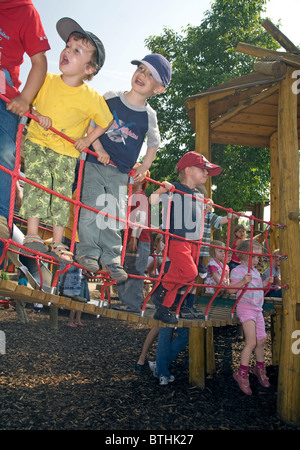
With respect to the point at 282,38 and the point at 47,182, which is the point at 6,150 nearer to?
the point at 47,182

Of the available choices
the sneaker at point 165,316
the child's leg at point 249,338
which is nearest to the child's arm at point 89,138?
the sneaker at point 165,316

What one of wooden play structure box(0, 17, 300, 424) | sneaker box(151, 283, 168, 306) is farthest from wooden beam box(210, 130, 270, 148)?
sneaker box(151, 283, 168, 306)

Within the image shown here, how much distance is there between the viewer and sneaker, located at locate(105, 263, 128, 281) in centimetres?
238

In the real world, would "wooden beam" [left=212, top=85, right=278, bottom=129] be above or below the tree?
below

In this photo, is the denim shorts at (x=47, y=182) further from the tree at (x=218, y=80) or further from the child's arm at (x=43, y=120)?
the tree at (x=218, y=80)

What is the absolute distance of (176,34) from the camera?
1515 centimetres

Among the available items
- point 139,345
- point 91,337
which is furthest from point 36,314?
point 139,345

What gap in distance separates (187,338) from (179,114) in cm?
1140

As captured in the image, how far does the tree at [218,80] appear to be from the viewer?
1252 cm

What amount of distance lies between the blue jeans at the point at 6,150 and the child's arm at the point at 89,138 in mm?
383

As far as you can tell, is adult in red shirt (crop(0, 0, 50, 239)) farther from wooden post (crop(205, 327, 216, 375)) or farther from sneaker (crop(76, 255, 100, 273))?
wooden post (crop(205, 327, 216, 375))

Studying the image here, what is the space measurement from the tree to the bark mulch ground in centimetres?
747

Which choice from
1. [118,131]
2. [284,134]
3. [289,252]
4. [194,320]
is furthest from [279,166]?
[118,131]

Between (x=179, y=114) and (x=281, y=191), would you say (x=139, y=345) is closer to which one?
(x=281, y=191)
